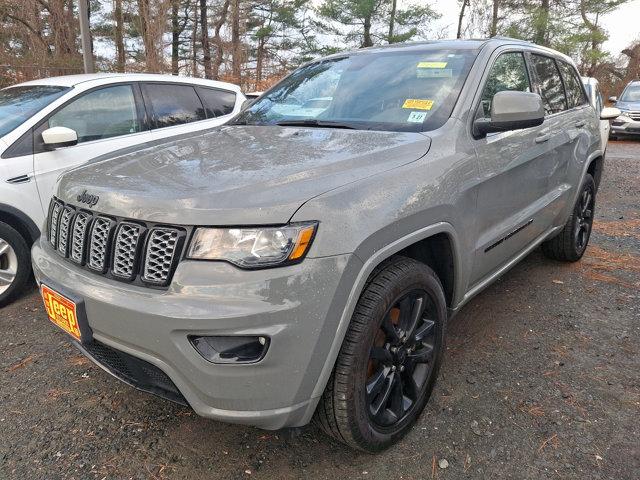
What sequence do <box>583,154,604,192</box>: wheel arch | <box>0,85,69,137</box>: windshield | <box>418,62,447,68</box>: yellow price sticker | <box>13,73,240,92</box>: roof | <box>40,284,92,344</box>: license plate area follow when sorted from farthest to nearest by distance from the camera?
1. <box>583,154,604,192</box>: wheel arch
2. <box>13,73,240,92</box>: roof
3. <box>0,85,69,137</box>: windshield
4. <box>418,62,447,68</box>: yellow price sticker
5. <box>40,284,92,344</box>: license plate area

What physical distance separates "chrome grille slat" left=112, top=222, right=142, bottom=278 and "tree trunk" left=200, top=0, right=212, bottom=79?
19384 millimetres

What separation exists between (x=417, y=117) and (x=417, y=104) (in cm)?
12

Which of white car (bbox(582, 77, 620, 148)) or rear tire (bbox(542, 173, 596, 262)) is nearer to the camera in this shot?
rear tire (bbox(542, 173, 596, 262))

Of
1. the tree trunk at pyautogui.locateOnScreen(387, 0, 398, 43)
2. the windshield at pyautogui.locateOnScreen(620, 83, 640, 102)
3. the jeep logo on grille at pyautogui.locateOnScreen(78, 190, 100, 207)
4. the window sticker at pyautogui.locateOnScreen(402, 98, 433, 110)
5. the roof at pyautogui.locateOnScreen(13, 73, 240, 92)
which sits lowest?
the jeep logo on grille at pyautogui.locateOnScreen(78, 190, 100, 207)

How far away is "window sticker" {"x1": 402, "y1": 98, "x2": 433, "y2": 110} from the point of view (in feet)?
8.44

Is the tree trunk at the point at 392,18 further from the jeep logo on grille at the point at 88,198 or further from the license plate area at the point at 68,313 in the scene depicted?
the license plate area at the point at 68,313

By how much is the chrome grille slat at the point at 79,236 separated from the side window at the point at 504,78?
196 centimetres

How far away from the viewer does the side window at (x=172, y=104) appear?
187 inches

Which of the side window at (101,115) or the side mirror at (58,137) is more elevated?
the side window at (101,115)

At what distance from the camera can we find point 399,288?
201cm

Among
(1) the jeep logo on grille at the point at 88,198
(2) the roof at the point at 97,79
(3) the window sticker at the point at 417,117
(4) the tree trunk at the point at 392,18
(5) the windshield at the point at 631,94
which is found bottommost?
(1) the jeep logo on grille at the point at 88,198

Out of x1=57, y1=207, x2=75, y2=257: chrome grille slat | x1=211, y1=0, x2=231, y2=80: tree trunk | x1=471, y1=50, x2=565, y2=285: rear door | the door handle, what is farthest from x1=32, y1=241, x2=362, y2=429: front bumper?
x1=211, y1=0, x2=231, y2=80: tree trunk

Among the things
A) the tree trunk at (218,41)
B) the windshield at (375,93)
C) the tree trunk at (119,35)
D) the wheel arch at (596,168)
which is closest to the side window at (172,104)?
the windshield at (375,93)

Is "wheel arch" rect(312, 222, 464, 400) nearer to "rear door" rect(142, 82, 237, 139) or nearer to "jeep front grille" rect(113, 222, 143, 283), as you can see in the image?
"jeep front grille" rect(113, 222, 143, 283)
